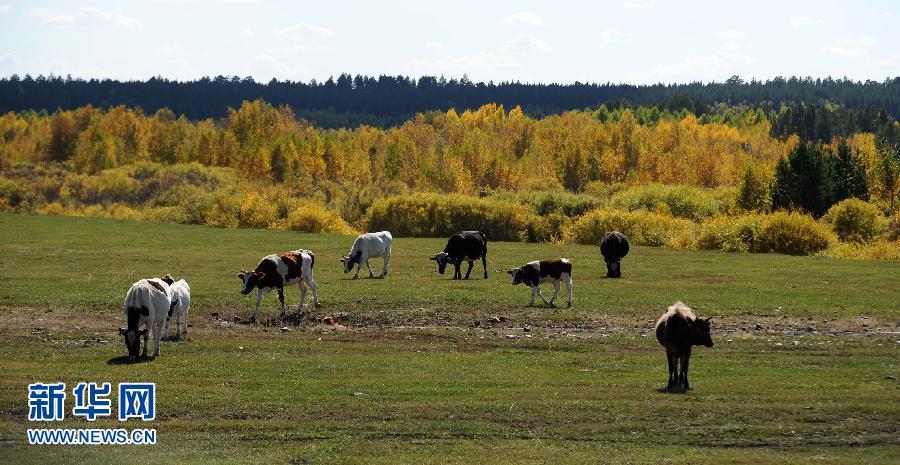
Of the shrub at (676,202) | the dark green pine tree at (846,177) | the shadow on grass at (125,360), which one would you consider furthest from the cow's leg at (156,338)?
the dark green pine tree at (846,177)

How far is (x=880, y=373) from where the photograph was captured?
21.8 m

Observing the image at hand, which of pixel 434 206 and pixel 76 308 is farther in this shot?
pixel 434 206

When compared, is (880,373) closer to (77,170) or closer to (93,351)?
(93,351)

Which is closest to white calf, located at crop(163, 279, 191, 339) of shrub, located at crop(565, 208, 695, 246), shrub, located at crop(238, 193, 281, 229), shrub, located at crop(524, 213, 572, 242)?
shrub, located at crop(565, 208, 695, 246)

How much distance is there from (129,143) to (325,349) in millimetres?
164635

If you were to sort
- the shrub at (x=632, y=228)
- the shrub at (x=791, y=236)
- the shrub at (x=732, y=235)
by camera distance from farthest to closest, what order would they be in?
the shrub at (x=632, y=228), the shrub at (x=732, y=235), the shrub at (x=791, y=236)

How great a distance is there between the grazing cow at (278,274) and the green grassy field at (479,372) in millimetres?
1061

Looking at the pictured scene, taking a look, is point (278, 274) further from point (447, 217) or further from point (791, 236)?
point (447, 217)

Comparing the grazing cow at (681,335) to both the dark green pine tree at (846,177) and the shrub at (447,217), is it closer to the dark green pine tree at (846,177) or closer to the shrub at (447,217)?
the shrub at (447,217)

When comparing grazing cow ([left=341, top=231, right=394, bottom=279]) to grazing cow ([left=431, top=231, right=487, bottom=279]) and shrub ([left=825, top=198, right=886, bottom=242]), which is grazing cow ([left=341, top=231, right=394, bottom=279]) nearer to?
grazing cow ([left=431, top=231, right=487, bottom=279])

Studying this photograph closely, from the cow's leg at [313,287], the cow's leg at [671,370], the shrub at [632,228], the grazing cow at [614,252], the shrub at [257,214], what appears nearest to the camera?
the cow's leg at [671,370]

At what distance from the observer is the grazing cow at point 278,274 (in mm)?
29703

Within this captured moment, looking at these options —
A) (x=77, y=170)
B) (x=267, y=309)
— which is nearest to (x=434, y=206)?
(x=267, y=309)

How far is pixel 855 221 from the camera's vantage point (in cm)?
7538
